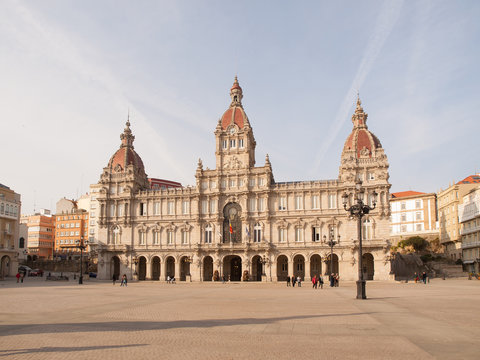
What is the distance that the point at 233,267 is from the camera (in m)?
78.5

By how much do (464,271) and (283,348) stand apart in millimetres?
84896

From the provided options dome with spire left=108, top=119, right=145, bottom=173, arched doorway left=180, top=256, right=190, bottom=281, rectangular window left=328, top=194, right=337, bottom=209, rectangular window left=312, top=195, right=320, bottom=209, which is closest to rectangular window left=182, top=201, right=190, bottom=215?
arched doorway left=180, top=256, right=190, bottom=281

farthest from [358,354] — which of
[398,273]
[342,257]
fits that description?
[398,273]

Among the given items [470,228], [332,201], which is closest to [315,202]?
[332,201]

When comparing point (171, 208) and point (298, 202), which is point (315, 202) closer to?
point (298, 202)

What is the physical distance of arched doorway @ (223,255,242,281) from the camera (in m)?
77.5

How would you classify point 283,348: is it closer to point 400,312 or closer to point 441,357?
point 441,357

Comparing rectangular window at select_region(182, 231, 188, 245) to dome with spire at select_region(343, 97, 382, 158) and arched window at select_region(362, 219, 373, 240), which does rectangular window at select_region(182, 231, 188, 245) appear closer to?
arched window at select_region(362, 219, 373, 240)

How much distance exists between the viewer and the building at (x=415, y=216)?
108750 millimetres

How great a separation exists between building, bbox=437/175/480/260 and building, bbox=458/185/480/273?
2415 mm

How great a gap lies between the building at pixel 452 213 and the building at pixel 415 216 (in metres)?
5.13

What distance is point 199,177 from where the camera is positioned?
262 ft

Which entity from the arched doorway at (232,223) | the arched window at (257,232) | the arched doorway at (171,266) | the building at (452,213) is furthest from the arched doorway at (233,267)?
the building at (452,213)

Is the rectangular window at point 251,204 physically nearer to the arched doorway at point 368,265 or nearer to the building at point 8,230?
the arched doorway at point 368,265
